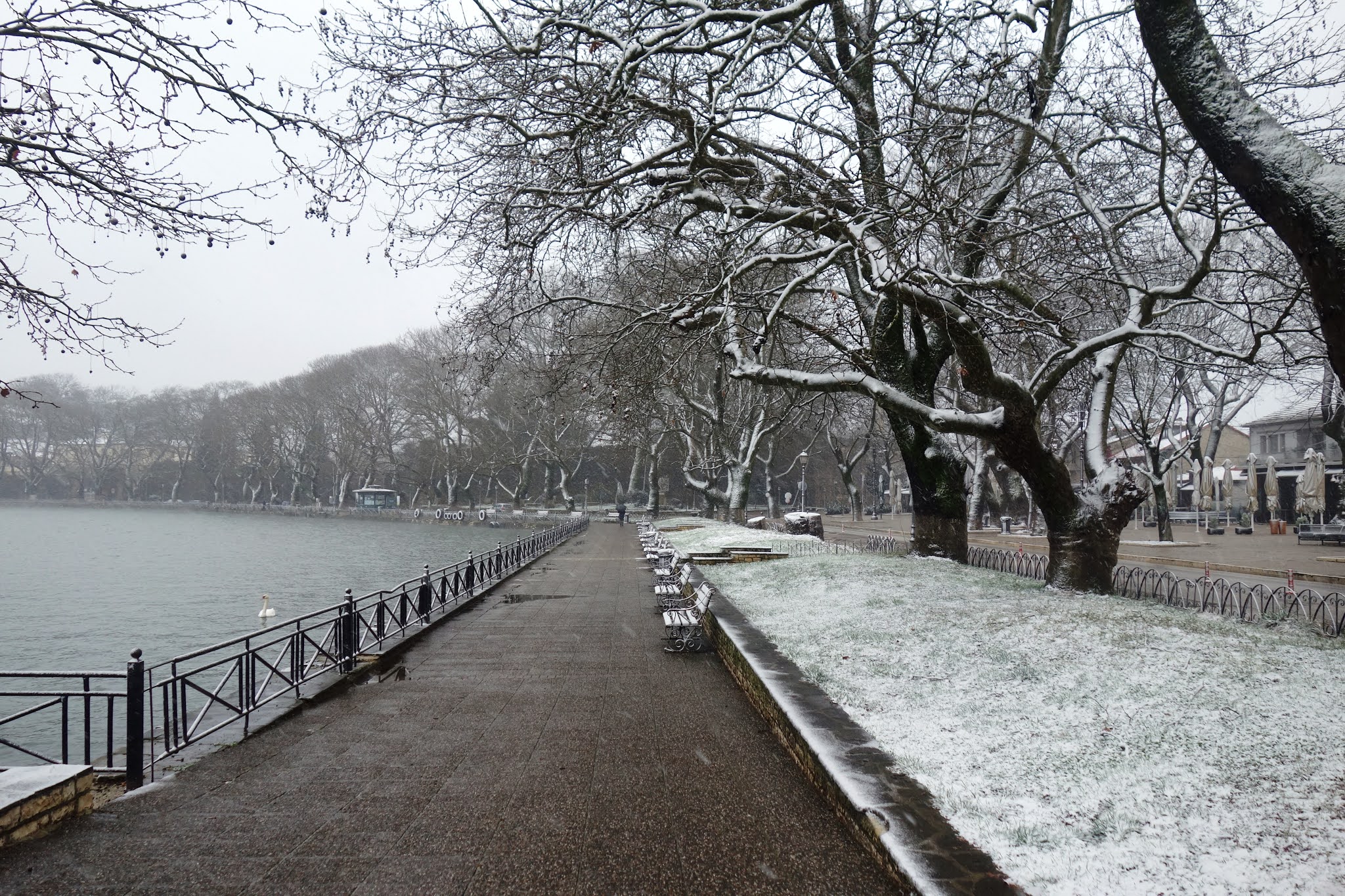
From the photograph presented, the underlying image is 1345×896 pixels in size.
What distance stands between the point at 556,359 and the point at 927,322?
671cm

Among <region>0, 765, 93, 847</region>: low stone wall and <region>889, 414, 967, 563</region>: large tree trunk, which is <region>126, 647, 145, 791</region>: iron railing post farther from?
<region>889, 414, 967, 563</region>: large tree trunk

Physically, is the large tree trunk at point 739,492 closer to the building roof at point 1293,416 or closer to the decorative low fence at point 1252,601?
the decorative low fence at point 1252,601

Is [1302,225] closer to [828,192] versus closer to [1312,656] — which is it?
[1312,656]

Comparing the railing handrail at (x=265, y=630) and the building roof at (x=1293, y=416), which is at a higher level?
the building roof at (x=1293, y=416)

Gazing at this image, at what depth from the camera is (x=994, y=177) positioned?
12.4 meters

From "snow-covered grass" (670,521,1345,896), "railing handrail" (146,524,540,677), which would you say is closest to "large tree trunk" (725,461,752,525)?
"railing handrail" (146,524,540,677)

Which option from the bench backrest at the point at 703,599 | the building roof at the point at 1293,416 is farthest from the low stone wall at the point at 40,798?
the building roof at the point at 1293,416

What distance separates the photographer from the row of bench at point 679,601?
10711mm

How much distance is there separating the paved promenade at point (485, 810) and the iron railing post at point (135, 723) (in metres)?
0.29

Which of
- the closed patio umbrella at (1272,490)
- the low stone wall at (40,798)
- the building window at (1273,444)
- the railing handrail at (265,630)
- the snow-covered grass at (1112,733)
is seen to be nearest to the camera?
the snow-covered grass at (1112,733)

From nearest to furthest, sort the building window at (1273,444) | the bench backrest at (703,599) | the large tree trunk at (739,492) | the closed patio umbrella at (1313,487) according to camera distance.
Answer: the bench backrest at (703,599) → the closed patio umbrella at (1313,487) → the large tree trunk at (739,492) → the building window at (1273,444)

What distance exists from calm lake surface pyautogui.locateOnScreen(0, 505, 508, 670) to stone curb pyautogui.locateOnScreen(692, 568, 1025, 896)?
42.5 ft

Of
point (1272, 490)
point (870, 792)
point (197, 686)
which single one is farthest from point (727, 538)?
point (1272, 490)

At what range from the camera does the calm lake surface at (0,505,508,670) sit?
56.9 ft
